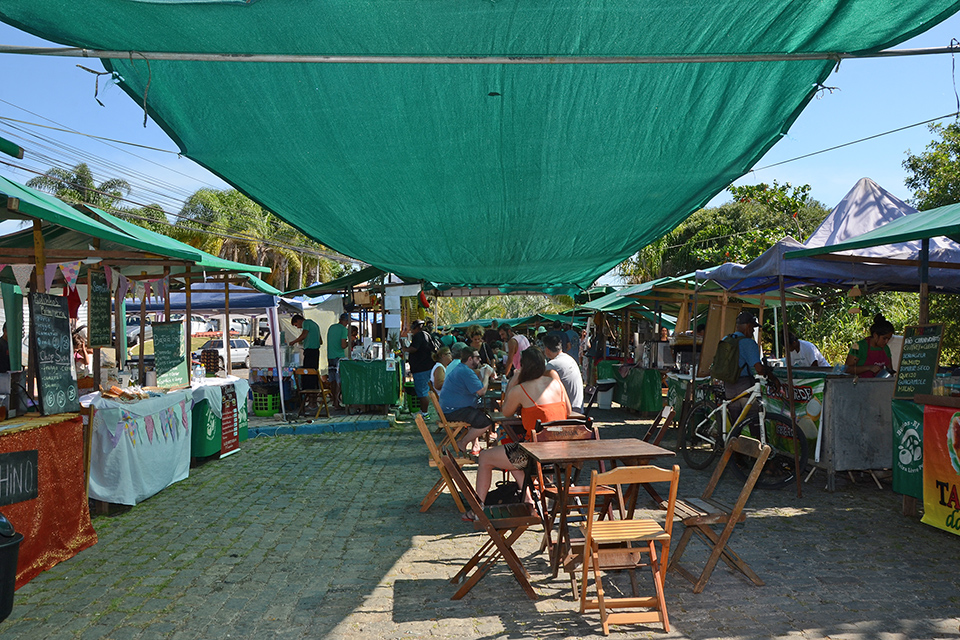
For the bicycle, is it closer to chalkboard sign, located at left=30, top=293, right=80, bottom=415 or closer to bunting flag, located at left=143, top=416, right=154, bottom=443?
bunting flag, located at left=143, top=416, right=154, bottom=443

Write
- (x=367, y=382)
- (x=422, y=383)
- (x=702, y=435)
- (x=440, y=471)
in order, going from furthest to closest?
(x=367, y=382)
(x=422, y=383)
(x=702, y=435)
(x=440, y=471)

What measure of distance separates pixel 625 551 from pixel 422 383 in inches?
346

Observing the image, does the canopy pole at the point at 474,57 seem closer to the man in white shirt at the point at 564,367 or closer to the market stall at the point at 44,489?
the market stall at the point at 44,489

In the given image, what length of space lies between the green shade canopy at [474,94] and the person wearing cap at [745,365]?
1.94 metres

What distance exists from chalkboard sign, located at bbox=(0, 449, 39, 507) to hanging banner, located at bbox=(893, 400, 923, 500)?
636 centimetres

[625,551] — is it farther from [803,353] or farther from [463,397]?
[803,353]

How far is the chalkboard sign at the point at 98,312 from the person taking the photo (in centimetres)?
679

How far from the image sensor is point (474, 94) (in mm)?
4227

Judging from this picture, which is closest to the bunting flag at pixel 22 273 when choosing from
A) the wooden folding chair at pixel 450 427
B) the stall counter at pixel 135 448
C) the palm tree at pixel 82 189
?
the stall counter at pixel 135 448

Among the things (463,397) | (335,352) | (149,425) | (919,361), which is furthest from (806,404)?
(335,352)

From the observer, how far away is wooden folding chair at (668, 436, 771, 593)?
161 inches

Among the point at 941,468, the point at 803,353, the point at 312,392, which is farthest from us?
the point at 312,392

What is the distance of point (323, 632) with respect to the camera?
368cm

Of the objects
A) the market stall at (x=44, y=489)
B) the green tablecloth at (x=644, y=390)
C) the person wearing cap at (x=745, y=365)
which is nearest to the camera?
the market stall at (x=44, y=489)
